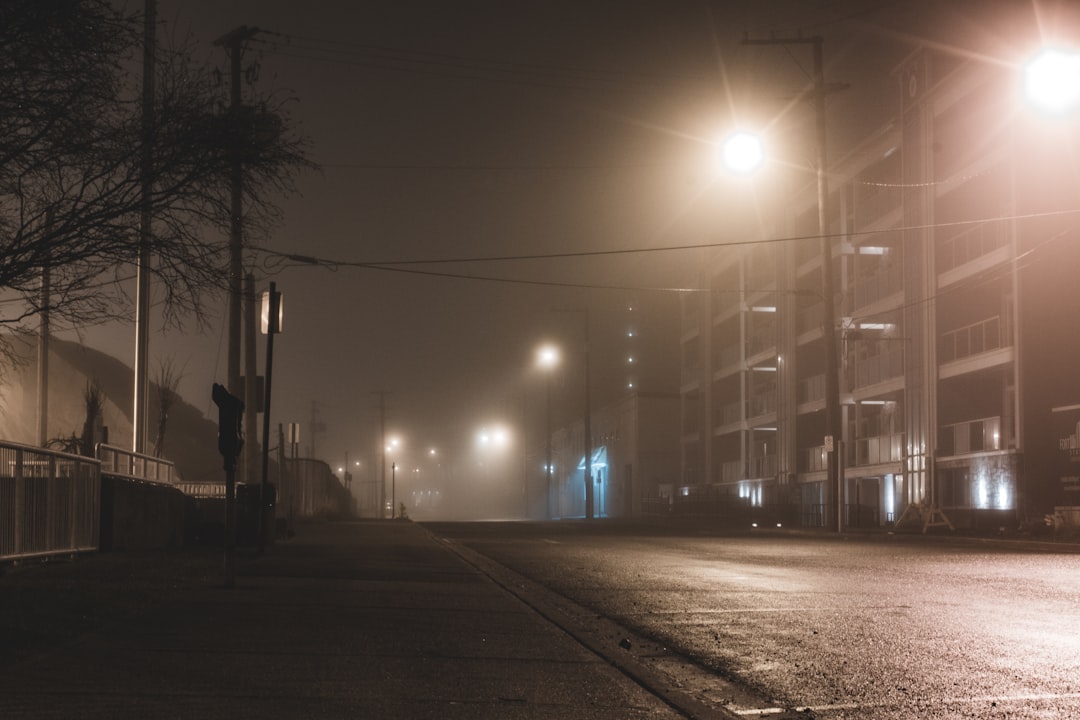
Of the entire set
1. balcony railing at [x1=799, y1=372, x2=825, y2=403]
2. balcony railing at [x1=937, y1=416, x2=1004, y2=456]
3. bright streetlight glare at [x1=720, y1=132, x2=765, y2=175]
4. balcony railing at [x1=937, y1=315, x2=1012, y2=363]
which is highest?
bright streetlight glare at [x1=720, y1=132, x2=765, y2=175]

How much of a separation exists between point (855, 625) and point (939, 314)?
1230 inches

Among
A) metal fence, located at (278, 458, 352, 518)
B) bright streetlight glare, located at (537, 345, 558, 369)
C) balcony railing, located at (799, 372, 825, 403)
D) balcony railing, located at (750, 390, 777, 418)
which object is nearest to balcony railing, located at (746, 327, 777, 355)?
balcony railing, located at (750, 390, 777, 418)

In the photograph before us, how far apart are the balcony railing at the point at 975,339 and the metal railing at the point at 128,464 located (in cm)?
2401

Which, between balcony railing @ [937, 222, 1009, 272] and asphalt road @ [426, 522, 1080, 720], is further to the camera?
balcony railing @ [937, 222, 1009, 272]

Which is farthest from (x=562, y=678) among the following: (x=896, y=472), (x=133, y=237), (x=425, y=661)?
(x=896, y=472)

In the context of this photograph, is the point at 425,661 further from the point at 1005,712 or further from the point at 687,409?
the point at 687,409

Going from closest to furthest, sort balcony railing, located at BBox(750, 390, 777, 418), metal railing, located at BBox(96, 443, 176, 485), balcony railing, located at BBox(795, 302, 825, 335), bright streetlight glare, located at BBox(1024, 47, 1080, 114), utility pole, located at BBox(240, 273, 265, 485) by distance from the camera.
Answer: metal railing, located at BBox(96, 443, 176, 485)
bright streetlight glare, located at BBox(1024, 47, 1080, 114)
utility pole, located at BBox(240, 273, 265, 485)
balcony railing, located at BBox(795, 302, 825, 335)
balcony railing, located at BBox(750, 390, 777, 418)

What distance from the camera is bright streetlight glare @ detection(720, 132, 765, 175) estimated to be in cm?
2533

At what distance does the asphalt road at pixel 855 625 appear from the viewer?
6191 mm

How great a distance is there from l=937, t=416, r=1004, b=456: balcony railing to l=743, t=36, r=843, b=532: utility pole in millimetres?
5073

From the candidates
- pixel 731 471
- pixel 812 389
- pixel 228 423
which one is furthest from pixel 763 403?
pixel 228 423

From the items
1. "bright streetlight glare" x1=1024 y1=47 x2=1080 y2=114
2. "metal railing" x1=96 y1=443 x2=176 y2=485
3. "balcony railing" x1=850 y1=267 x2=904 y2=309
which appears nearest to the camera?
"metal railing" x1=96 y1=443 x2=176 y2=485

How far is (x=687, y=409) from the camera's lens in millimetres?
75562

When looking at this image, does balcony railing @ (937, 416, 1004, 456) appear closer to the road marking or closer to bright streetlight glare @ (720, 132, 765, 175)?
bright streetlight glare @ (720, 132, 765, 175)
